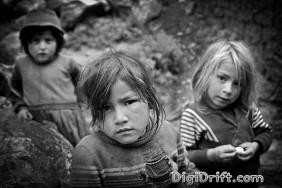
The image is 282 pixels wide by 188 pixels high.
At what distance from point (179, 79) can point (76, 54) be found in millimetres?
2303

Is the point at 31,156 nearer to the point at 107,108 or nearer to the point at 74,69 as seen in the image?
the point at 107,108

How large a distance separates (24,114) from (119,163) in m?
1.96

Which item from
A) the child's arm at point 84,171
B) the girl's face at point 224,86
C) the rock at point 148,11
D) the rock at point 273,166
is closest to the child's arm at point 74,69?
the girl's face at point 224,86

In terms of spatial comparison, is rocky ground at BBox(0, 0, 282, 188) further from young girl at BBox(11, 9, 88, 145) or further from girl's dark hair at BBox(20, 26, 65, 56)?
girl's dark hair at BBox(20, 26, 65, 56)

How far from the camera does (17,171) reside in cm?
244

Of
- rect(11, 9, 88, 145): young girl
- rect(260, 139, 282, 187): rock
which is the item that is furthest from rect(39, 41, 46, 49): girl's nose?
rect(260, 139, 282, 187): rock

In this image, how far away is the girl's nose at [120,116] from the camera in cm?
171

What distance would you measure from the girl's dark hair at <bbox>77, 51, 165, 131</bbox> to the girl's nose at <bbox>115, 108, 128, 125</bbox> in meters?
0.10

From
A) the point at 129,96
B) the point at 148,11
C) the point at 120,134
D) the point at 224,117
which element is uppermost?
the point at 148,11

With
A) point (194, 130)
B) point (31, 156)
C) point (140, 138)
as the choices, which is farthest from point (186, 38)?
point (140, 138)

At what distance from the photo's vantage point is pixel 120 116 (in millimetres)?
1713

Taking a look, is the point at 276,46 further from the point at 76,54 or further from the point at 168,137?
the point at 168,137

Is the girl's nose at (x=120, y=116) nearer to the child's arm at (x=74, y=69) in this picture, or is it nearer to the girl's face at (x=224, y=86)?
the girl's face at (x=224, y=86)

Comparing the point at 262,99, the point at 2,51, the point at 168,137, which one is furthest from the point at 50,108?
the point at 262,99
